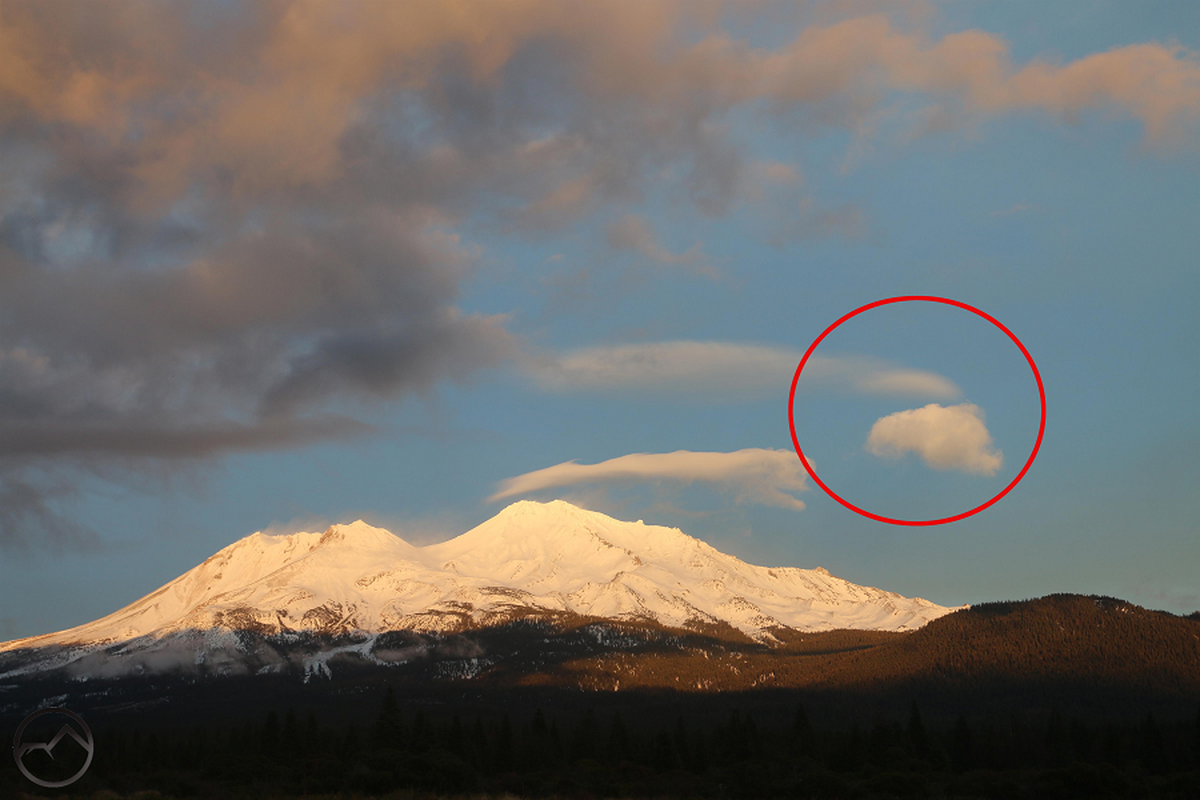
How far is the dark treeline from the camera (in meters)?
88.9

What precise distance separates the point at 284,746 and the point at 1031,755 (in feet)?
453

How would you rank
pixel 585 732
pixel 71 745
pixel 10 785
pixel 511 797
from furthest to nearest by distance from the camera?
pixel 585 732
pixel 71 745
pixel 10 785
pixel 511 797

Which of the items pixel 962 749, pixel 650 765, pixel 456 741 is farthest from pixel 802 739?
pixel 456 741

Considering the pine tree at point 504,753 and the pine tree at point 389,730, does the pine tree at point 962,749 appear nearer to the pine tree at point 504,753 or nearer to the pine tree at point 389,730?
the pine tree at point 504,753

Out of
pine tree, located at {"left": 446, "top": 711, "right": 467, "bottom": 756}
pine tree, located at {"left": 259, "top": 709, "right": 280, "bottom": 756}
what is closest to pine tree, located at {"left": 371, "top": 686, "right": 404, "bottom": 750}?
pine tree, located at {"left": 446, "top": 711, "right": 467, "bottom": 756}

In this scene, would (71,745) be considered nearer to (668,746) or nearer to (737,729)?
(668,746)

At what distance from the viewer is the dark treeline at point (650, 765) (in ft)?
292

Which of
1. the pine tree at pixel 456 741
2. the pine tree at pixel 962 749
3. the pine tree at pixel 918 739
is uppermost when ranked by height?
the pine tree at pixel 456 741

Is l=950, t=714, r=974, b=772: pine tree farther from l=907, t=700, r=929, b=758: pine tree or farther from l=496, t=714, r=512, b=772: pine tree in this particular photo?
l=496, t=714, r=512, b=772: pine tree

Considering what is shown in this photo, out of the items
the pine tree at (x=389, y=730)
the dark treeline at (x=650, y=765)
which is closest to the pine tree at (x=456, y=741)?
the dark treeline at (x=650, y=765)

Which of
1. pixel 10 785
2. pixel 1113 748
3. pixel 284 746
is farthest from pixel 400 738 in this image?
pixel 1113 748

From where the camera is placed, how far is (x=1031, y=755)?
192 m

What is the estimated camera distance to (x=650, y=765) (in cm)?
14112

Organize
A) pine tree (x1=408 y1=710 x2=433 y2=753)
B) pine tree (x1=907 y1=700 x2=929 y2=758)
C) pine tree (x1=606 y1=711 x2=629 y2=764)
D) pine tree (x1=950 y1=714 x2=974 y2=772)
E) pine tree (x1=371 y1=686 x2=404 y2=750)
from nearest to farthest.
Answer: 1. pine tree (x1=371 y1=686 x2=404 y2=750)
2. pine tree (x1=408 y1=710 x2=433 y2=753)
3. pine tree (x1=907 y1=700 x2=929 y2=758)
4. pine tree (x1=606 y1=711 x2=629 y2=764)
5. pine tree (x1=950 y1=714 x2=974 y2=772)
